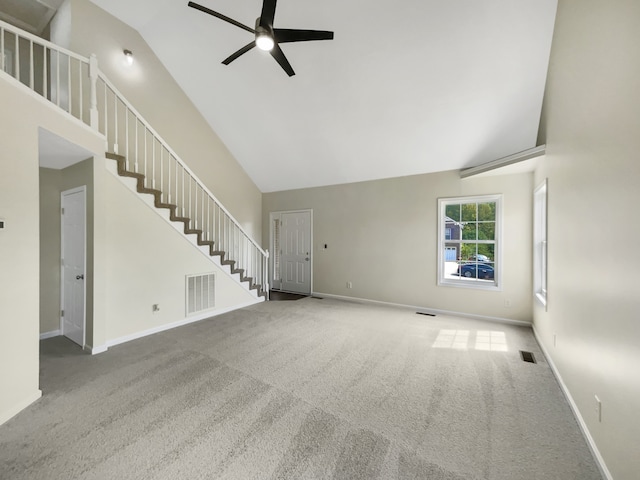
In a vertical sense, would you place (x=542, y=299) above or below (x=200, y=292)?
above

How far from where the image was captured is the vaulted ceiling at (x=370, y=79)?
3.03m

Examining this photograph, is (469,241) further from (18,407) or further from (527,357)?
(18,407)

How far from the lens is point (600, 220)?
1.71 metres

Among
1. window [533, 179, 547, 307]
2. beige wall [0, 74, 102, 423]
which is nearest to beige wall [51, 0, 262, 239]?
beige wall [0, 74, 102, 423]

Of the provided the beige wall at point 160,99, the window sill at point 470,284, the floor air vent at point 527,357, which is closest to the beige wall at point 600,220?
the floor air vent at point 527,357

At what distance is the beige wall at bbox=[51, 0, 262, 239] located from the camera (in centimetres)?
410

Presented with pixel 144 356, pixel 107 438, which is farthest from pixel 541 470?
pixel 144 356

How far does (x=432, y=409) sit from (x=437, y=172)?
3951 mm

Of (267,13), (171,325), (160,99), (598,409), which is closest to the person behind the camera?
(598,409)

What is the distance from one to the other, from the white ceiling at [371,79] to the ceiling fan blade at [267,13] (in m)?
1.32

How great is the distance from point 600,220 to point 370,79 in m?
3.18

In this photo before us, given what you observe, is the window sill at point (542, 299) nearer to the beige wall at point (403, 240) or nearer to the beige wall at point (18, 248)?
the beige wall at point (403, 240)

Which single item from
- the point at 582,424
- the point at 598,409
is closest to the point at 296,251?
the point at 582,424

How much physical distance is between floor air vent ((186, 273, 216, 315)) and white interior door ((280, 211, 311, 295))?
237 centimetres
